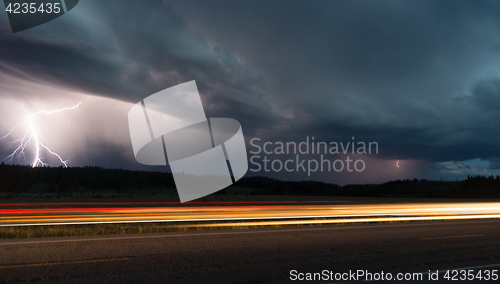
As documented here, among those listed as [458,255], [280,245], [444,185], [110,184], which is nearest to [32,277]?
[280,245]

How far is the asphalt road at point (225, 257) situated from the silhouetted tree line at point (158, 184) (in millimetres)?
107203

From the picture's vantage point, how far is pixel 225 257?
858 centimetres

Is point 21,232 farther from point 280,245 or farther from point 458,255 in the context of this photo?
point 458,255

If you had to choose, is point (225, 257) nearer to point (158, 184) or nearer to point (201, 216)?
point (201, 216)

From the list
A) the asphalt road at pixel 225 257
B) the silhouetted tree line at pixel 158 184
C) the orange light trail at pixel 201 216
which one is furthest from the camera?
the silhouetted tree line at pixel 158 184

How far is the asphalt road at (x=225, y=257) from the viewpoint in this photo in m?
6.83

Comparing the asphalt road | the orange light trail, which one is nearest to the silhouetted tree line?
the orange light trail

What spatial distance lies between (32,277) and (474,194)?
137 m

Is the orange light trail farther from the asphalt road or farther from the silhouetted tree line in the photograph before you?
the silhouetted tree line

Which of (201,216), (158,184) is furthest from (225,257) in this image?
(158,184)

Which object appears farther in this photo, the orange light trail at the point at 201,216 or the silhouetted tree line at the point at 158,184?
the silhouetted tree line at the point at 158,184

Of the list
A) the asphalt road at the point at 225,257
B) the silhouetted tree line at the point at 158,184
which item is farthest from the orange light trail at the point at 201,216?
the silhouetted tree line at the point at 158,184

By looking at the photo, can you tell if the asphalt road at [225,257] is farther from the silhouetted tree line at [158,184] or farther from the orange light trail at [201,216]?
the silhouetted tree line at [158,184]

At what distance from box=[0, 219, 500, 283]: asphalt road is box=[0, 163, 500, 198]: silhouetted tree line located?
107 metres
